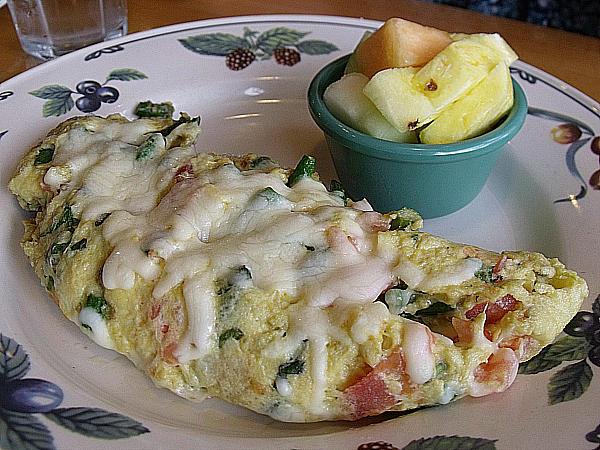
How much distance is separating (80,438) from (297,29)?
2.00m

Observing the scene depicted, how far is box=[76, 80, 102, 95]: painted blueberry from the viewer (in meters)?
2.29

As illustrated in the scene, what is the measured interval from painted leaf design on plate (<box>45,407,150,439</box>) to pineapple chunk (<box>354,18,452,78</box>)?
3.93ft

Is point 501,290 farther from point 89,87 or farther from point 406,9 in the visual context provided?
point 406,9

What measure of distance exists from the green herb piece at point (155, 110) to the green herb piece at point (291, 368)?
50.5 inches

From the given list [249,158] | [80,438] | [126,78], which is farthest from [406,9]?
[80,438]

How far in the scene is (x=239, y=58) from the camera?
2590 mm

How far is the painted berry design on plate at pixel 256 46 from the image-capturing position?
259 cm

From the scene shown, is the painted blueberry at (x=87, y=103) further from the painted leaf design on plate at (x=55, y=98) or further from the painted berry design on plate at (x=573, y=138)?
the painted berry design on plate at (x=573, y=138)

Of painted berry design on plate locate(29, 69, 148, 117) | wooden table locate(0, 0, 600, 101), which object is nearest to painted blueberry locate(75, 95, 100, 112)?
→ painted berry design on plate locate(29, 69, 148, 117)

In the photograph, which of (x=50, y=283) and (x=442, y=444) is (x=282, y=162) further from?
(x=442, y=444)

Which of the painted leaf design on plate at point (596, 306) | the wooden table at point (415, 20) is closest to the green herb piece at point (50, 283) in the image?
the painted leaf design on plate at point (596, 306)

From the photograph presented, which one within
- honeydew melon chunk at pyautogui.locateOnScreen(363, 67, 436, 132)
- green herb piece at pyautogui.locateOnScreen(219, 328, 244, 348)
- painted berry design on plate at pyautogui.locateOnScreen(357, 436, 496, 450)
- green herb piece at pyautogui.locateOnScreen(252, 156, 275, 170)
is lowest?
painted berry design on plate at pyautogui.locateOnScreen(357, 436, 496, 450)

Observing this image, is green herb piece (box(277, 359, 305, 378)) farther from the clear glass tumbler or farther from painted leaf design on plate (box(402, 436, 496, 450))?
the clear glass tumbler

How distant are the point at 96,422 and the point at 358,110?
1.12 metres
